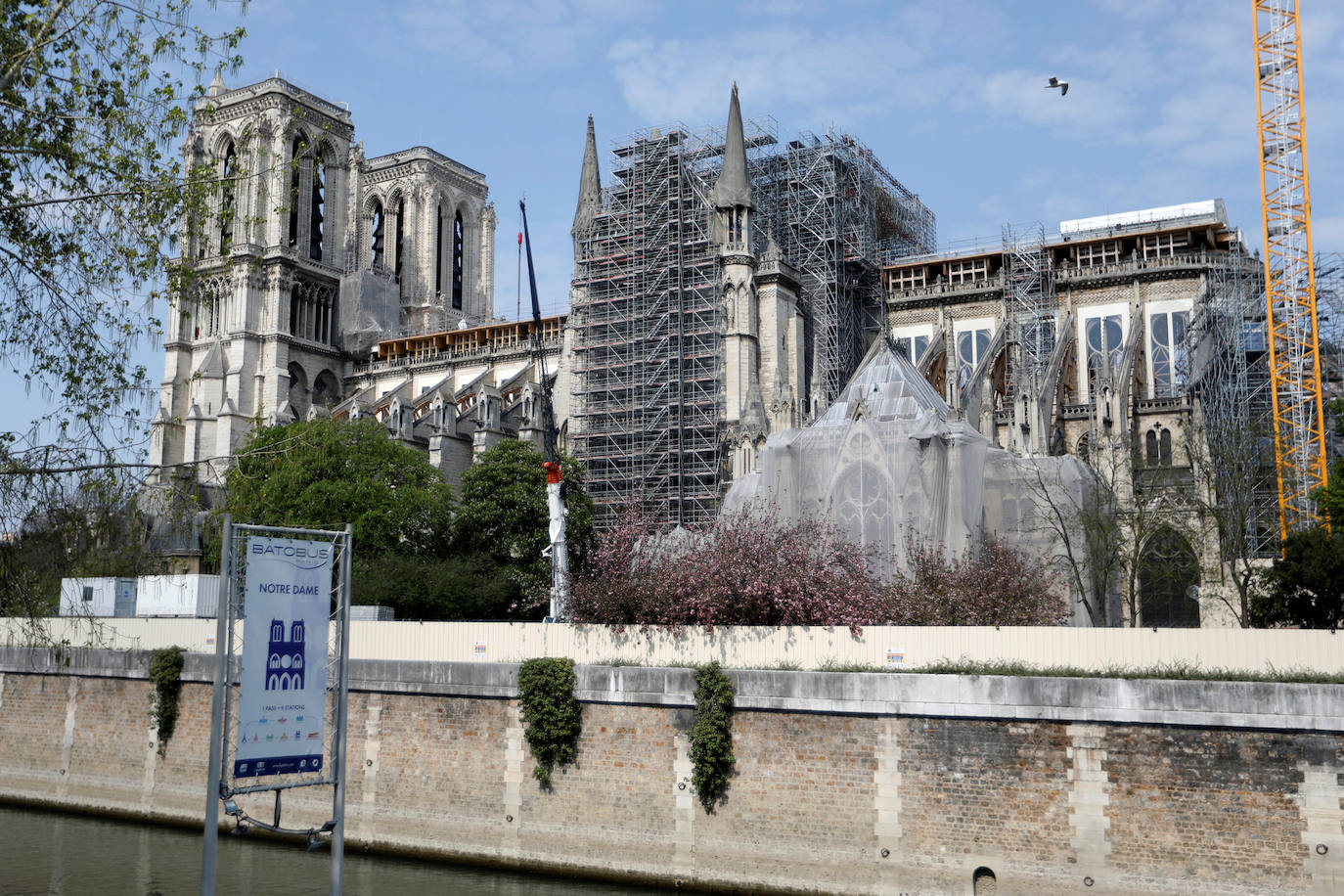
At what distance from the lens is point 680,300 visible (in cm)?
4438

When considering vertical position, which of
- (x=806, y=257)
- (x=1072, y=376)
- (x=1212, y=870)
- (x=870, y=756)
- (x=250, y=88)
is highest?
(x=250, y=88)

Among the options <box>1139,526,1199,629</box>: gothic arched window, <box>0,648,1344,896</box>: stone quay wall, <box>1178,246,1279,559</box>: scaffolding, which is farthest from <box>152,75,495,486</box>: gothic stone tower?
<box>1178,246,1279,559</box>: scaffolding

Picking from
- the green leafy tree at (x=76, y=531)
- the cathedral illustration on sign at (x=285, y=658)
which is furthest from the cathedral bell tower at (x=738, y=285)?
the cathedral illustration on sign at (x=285, y=658)

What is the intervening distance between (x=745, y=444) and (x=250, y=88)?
118 ft

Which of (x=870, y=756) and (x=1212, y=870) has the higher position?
(x=870, y=756)

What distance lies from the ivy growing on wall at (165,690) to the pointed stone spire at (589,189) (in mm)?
27840

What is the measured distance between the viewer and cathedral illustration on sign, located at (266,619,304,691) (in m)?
11.4

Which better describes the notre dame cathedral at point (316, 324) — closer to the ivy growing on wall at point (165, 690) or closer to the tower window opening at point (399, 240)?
the tower window opening at point (399, 240)

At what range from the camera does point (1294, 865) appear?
1543cm

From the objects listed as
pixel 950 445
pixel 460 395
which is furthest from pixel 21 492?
pixel 460 395

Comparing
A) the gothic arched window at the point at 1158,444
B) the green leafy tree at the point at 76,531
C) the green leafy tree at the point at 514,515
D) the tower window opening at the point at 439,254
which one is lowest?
the green leafy tree at the point at 76,531

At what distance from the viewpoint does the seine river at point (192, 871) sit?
1909 cm

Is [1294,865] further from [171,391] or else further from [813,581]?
[171,391]

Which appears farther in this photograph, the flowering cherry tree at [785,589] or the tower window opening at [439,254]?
the tower window opening at [439,254]
